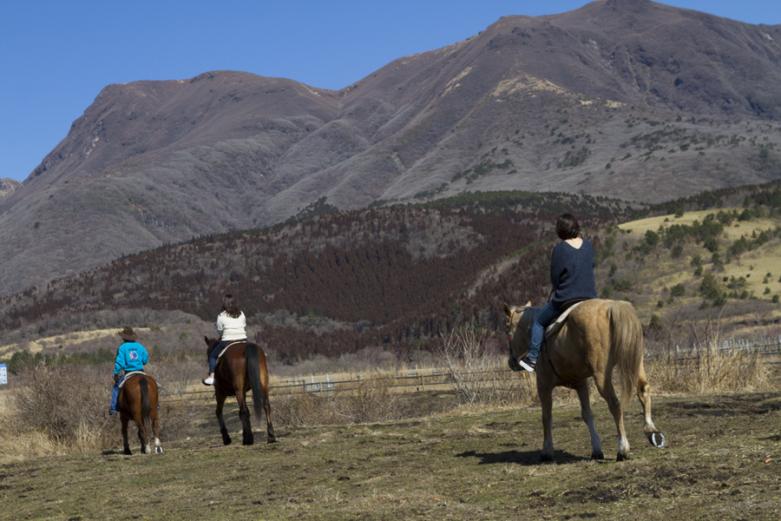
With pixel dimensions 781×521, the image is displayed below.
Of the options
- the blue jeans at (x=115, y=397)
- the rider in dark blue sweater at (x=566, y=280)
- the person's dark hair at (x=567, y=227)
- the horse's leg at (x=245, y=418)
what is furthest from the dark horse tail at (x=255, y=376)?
the person's dark hair at (x=567, y=227)

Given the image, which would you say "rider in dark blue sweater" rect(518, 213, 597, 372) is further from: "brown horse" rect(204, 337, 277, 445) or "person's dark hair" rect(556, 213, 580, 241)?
"brown horse" rect(204, 337, 277, 445)

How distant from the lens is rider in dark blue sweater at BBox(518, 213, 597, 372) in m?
9.97

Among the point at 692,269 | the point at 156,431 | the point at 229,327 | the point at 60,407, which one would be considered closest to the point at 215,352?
the point at 229,327

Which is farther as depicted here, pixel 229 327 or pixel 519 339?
pixel 229 327

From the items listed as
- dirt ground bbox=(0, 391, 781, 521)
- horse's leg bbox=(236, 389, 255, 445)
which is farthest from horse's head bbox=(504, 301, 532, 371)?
horse's leg bbox=(236, 389, 255, 445)

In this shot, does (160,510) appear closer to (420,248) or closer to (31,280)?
(420,248)

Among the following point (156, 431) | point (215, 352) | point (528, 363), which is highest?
point (215, 352)

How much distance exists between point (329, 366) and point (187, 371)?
68.6 feet

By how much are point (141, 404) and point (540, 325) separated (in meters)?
8.82

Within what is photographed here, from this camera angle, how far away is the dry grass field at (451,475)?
772 cm

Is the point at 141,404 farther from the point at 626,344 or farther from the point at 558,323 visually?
the point at 626,344

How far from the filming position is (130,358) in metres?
16.9

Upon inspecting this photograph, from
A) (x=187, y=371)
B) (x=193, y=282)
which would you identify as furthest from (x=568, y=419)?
(x=193, y=282)

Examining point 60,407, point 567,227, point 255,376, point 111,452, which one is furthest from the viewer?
point 60,407
